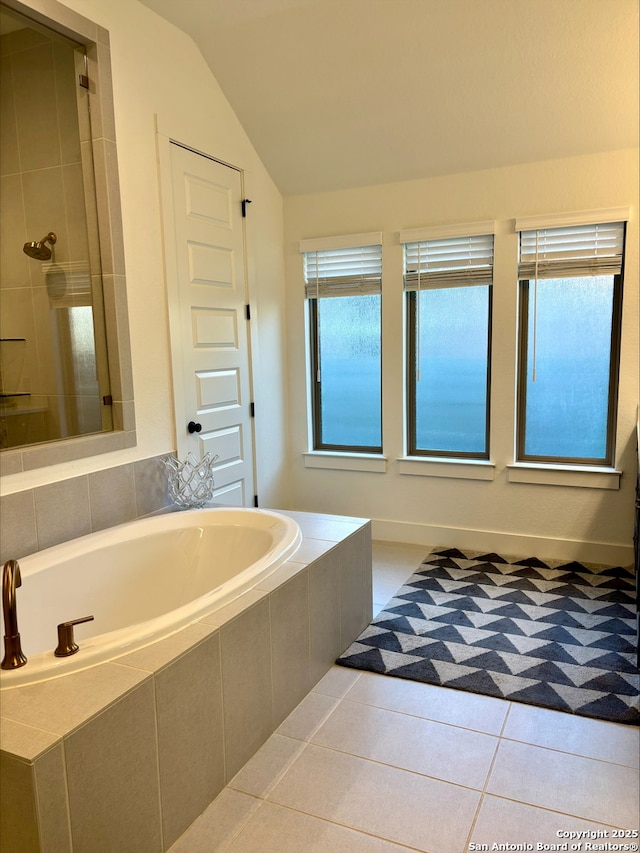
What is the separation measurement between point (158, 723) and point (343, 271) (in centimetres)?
308

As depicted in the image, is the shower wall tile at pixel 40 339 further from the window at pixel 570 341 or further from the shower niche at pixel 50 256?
the window at pixel 570 341

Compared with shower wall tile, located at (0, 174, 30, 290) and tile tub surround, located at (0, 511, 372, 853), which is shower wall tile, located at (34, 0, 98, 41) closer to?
shower wall tile, located at (0, 174, 30, 290)

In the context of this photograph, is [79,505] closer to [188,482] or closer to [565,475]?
[188,482]

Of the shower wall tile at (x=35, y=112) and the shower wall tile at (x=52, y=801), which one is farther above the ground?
the shower wall tile at (x=35, y=112)

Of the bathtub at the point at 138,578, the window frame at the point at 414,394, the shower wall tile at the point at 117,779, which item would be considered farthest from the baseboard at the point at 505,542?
the shower wall tile at the point at 117,779

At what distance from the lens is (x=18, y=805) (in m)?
1.28

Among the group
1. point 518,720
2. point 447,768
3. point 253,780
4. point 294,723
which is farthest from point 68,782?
point 518,720

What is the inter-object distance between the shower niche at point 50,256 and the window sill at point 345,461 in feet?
5.65

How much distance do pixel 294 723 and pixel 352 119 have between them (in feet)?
9.94

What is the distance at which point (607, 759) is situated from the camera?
76.0 inches

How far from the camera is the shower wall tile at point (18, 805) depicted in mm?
1262

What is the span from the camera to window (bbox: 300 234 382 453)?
3990 mm

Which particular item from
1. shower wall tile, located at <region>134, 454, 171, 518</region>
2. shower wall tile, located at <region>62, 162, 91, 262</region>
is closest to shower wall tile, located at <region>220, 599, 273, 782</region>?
shower wall tile, located at <region>134, 454, 171, 518</region>

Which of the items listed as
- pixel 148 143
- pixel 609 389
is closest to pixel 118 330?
pixel 148 143
